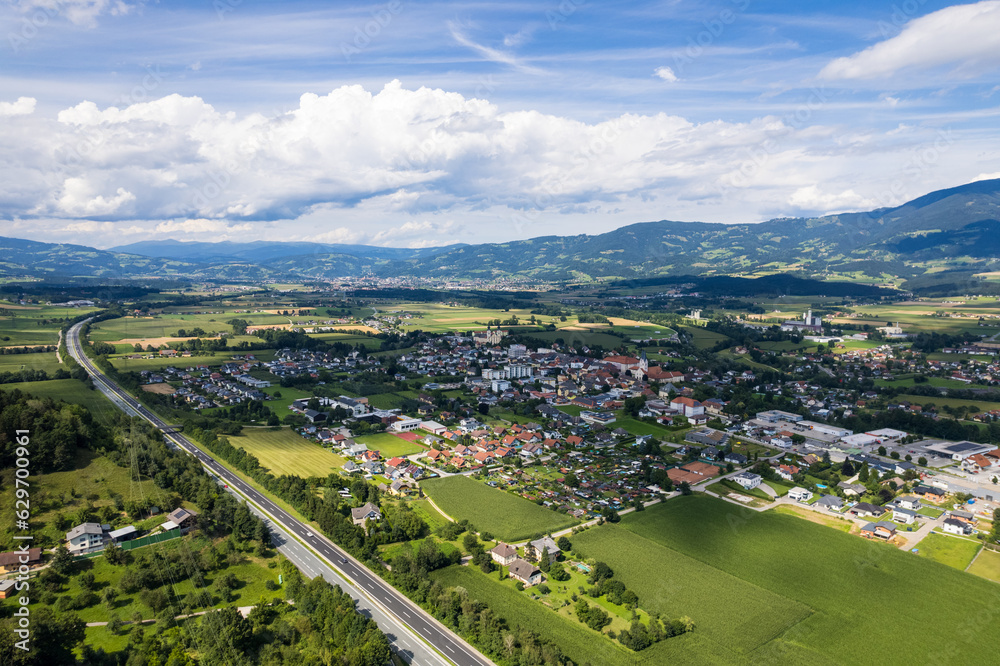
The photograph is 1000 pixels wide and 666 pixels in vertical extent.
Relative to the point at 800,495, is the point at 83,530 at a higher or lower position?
higher

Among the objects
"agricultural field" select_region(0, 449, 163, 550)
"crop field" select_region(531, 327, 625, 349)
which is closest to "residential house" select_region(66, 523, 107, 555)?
"agricultural field" select_region(0, 449, 163, 550)

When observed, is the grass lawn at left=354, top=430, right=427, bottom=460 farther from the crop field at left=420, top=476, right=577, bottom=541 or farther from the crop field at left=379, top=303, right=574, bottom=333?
the crop field at left=379, top=303, right=574, bottom=333

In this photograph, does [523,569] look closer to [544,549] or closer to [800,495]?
[544,549]

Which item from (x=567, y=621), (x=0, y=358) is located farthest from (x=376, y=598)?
(x=0, y=358)

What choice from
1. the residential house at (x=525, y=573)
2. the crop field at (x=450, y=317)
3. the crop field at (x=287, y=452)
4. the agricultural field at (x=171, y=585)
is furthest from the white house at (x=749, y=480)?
the crop field at (x=450, y=317)

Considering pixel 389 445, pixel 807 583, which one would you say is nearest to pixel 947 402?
pixel 807 583

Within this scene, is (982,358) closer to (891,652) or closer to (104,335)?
(891,652)
